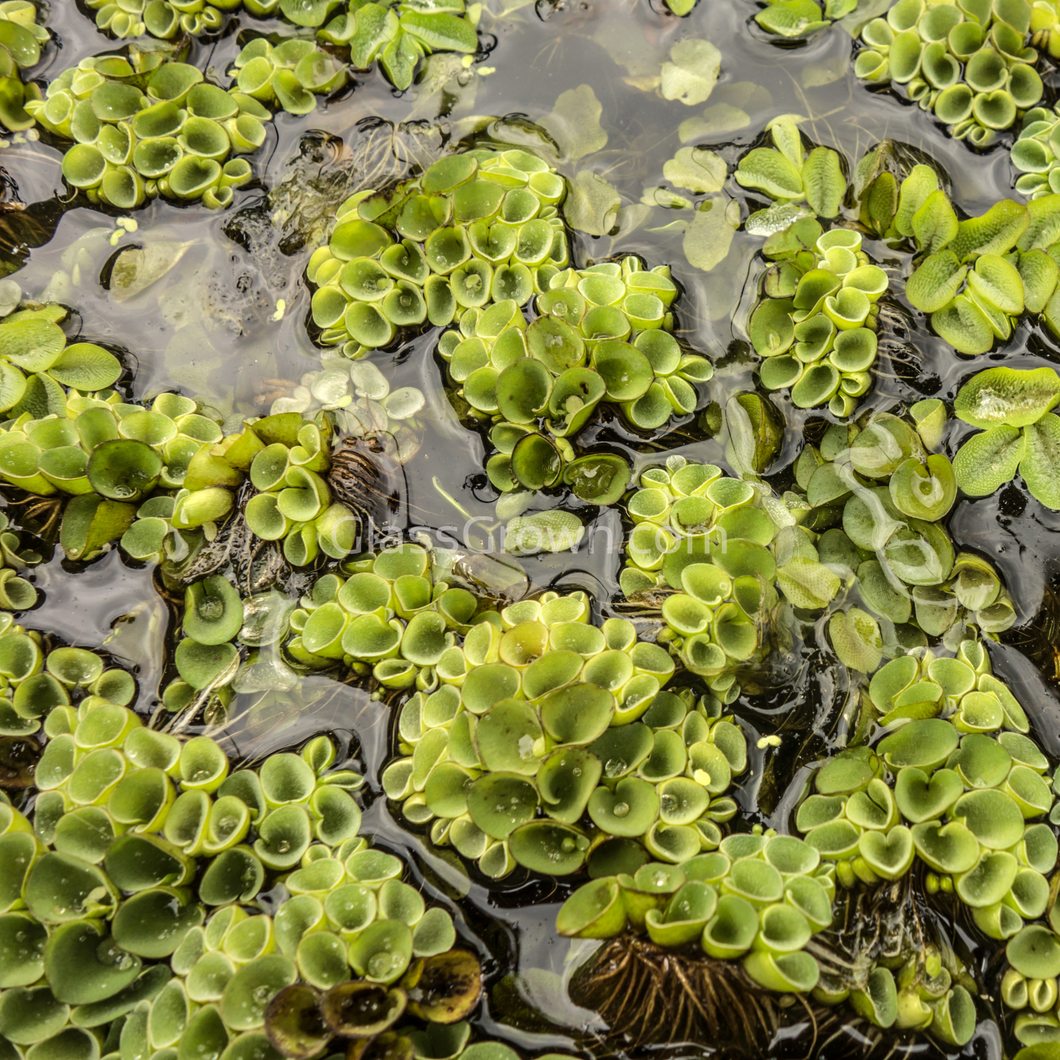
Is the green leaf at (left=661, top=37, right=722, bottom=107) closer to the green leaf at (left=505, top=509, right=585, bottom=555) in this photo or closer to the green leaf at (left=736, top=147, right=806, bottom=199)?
the green leaf at (left=736, top=147, right=806, bottom=199)

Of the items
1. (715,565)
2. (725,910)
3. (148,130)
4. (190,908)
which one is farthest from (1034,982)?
(148,130)

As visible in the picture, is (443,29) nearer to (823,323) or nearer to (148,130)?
(148,130)

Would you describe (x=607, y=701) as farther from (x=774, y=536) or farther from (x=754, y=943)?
(x=774, y=536)

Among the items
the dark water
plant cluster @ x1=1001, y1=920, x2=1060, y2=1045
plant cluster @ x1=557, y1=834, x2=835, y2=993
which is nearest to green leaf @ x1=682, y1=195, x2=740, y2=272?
the dark water

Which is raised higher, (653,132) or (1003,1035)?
(653,132)

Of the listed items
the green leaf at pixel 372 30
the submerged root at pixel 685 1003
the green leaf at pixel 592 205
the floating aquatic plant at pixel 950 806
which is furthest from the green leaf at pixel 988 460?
the green leaf at pixel 372 30

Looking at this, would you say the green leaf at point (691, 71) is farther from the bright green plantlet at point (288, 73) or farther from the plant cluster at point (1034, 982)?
the plant cluster at point (1034, 982)

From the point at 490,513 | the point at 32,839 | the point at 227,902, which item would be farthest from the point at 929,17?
the point at 32,839
